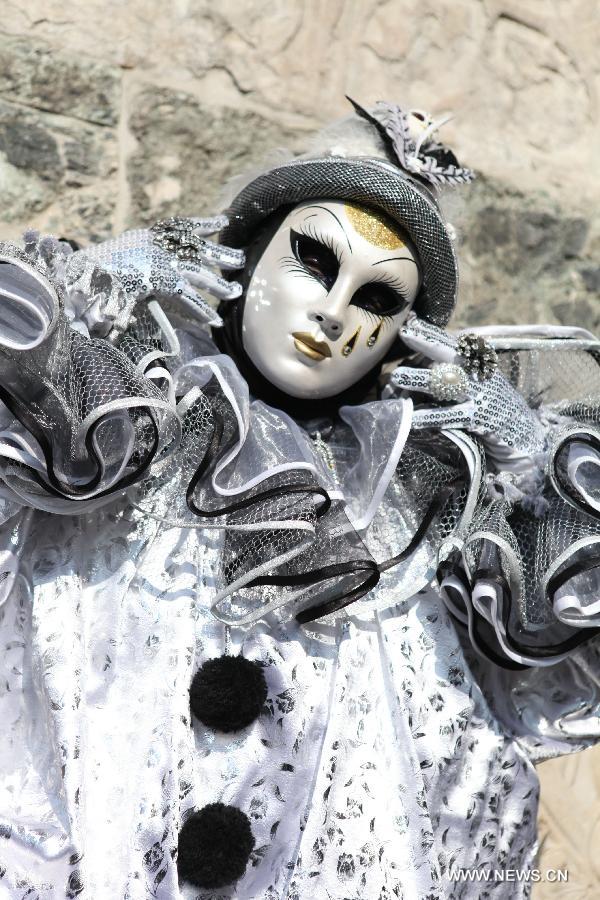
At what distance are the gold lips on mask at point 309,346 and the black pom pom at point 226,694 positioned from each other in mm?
432

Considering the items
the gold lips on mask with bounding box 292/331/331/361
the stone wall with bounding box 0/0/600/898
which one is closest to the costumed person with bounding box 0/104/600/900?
the gold lips on mask with bounding box 292/331/331/361

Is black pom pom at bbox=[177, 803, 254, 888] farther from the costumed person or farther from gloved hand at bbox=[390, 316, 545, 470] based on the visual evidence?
gloved hand at bbox=[390, 316, 545, 470]

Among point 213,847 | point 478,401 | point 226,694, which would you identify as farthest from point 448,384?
point 213,847

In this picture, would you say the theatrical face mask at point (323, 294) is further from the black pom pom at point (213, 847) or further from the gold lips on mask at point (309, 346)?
the black pom pom at point (213, 847)

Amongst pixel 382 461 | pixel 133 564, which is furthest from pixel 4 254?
pixel 382 461

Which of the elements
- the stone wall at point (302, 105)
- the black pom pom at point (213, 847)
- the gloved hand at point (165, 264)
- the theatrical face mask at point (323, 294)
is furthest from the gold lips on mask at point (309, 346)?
the black pom pom at point (213, 847)

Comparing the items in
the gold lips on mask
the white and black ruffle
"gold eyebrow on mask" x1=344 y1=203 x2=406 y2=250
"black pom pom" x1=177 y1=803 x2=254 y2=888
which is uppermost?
"gold eyebrow on mask" x1=344 y1=203 x2=406 y2=250

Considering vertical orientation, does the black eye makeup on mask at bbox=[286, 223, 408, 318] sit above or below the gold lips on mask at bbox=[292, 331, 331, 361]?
above

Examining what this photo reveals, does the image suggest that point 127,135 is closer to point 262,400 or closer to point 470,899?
point 262,400

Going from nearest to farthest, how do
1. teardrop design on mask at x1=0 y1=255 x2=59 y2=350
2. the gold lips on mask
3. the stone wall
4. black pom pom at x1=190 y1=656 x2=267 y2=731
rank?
teardrop design on mask at x1=0 y1=255 x2=59 y2=350
black pom pom at x1=190 y1=656 x2=267 y2=731
the gold lips on mask
the stone wall

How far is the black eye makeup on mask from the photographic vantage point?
1.51 metres

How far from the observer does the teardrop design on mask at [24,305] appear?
1169 millimetres

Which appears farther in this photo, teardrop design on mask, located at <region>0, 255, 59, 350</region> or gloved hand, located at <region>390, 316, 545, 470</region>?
gloved hand, located at <region>390, 316, 545, 470</region>

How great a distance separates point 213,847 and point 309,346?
662 millimetres
